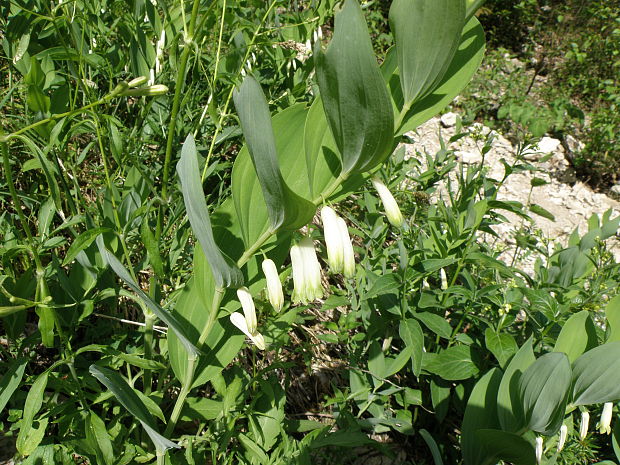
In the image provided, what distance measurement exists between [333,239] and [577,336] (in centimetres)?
102

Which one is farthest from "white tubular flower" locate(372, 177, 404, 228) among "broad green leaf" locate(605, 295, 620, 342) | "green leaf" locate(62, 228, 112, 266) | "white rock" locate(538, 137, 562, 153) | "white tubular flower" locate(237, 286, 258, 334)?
"white rock" locate(538, 137, 562, 153)

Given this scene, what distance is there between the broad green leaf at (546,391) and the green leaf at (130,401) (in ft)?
2.95

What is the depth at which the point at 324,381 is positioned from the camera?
2102 mm

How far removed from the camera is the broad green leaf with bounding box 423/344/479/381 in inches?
70.1

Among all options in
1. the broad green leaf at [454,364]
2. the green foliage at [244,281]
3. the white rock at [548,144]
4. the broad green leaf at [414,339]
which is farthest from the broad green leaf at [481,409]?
the white rock at [548,144]

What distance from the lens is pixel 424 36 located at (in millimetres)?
868

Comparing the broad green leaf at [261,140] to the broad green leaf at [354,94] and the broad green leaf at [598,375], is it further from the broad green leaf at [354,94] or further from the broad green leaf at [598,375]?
the broad green leaf at [598,375]

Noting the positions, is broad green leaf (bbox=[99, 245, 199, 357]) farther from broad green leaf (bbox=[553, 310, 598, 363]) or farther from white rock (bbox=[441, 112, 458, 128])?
white rock (bbox=[441, 112, 458, 128])

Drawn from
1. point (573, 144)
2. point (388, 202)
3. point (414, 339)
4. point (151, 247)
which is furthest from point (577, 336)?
point (573, 144)

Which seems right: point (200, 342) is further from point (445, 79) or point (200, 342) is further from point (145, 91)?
point (445, 79)

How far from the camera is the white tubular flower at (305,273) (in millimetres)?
1020

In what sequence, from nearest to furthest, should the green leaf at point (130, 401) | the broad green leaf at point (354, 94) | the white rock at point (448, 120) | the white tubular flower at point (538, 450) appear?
the broad green leaf at point (354, 94) → the green leaf at point (130, 401) → the white tubular flower at point (538, 450) → the white rock at point (448, 120)

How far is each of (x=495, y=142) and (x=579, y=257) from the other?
3.32 m

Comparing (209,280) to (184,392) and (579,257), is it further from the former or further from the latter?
(579,257)
